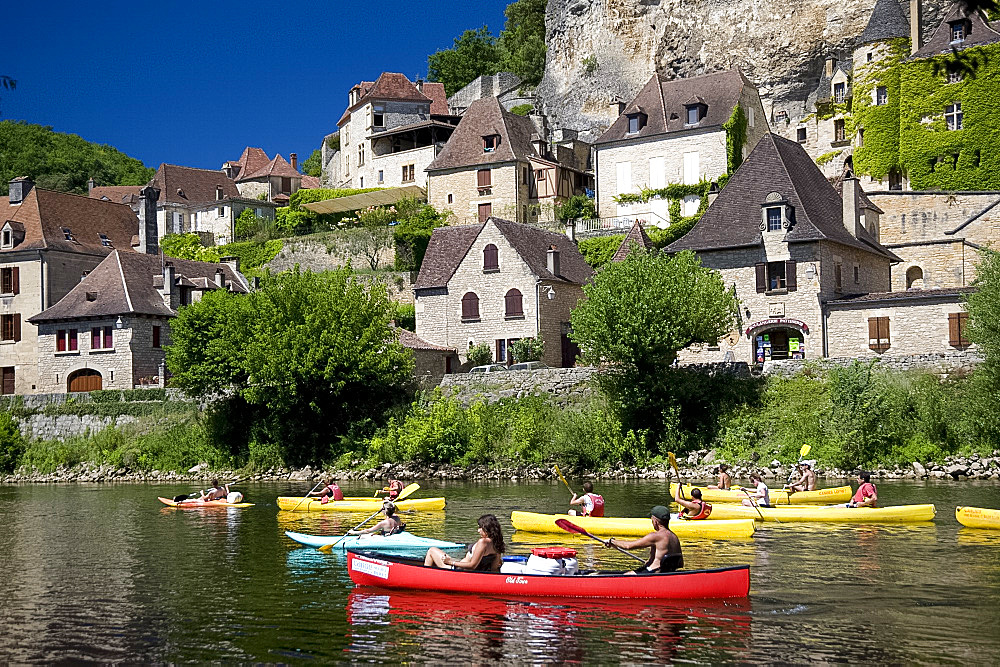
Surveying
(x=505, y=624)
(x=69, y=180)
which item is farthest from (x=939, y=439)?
(x=69, y=180)

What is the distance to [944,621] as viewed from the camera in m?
14.3

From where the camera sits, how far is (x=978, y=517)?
865 inches

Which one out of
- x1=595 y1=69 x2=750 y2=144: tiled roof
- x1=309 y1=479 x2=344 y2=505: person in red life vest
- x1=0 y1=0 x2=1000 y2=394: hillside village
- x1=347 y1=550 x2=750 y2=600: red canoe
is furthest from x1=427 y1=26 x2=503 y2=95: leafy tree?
x1=347 y1=550 x2=750 y2=600: red canoe

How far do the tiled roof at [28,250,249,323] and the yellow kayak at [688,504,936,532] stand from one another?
113 ft

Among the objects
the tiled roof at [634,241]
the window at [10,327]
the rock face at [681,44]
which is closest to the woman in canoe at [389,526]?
the tiled roof at [634,241]

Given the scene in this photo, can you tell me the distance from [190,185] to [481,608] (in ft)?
234

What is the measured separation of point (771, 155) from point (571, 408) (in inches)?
570

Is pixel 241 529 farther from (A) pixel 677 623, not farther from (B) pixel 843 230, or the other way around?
(B) pixel 843 230

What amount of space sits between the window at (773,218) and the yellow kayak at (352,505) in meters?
→ 19.7

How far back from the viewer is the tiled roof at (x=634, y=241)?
47781 millimetres

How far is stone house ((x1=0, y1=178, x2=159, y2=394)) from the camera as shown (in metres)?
54.8

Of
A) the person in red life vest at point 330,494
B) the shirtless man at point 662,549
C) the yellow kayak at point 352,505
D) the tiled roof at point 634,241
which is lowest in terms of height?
the yellow kayak at point 352,505

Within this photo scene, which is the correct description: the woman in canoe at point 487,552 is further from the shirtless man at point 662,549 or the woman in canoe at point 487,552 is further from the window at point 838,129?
the window at point 838,129

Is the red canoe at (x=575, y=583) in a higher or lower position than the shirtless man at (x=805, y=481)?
lower
